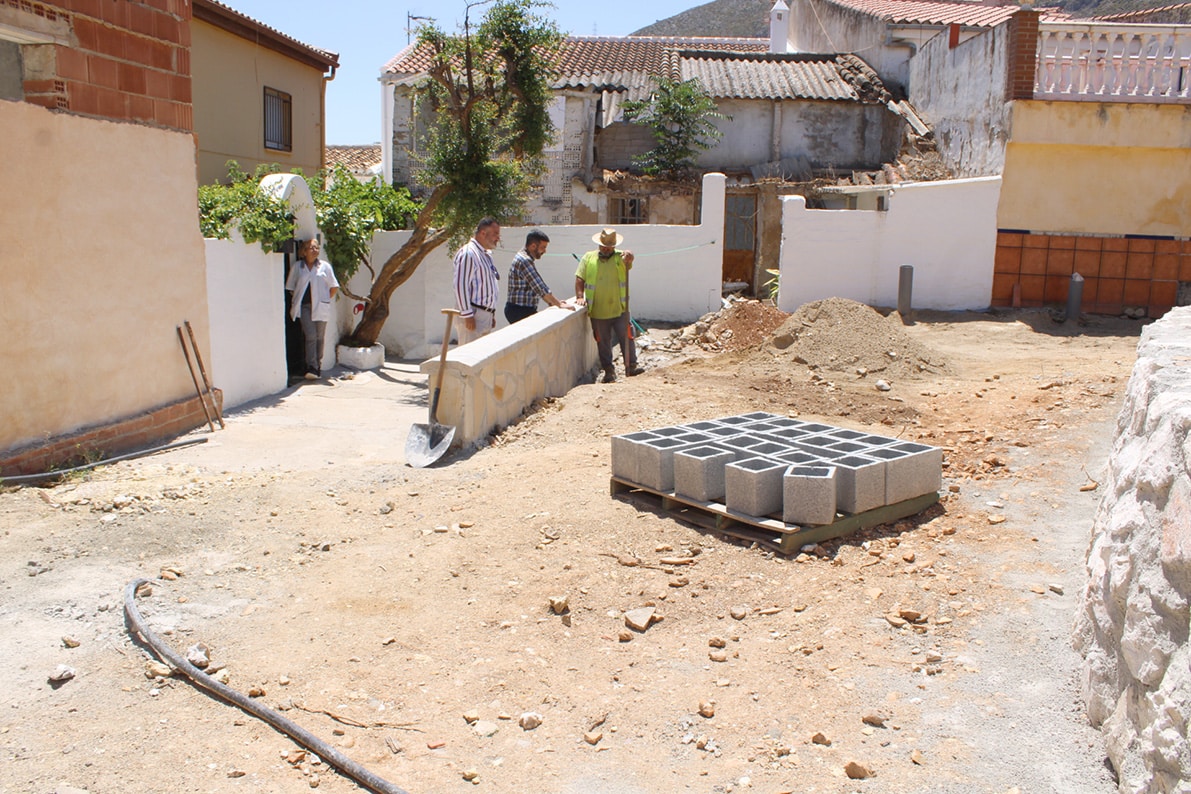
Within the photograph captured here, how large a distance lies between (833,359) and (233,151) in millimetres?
11119

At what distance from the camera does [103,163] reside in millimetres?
6820

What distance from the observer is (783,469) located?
5145 millimetres

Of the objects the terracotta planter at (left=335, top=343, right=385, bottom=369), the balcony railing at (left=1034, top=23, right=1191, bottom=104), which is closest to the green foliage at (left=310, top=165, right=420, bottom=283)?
the terracotta planter at (left=335, top=343, right=385, bottom=369)

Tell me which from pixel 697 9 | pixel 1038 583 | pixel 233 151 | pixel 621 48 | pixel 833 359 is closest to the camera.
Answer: pixel 1038 583

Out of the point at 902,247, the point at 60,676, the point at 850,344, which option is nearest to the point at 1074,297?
the point at 902,247

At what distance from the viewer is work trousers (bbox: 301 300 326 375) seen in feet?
37.7

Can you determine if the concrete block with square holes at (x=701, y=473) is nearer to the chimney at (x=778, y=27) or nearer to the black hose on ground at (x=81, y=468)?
the black hose on ground at (x=81, y=468)

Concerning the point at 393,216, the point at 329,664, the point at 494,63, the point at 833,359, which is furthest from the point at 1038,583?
the point at 393,216

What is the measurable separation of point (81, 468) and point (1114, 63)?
13.7 m

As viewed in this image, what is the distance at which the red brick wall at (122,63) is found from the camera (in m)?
6.39

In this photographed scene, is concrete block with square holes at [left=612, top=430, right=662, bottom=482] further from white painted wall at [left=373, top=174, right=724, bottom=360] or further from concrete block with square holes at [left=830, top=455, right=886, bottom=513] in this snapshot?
white painted wall at [left=373, top=174, right=724, bottom=360]

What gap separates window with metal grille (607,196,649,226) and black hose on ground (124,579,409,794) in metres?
15.9

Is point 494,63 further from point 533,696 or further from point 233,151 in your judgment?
point 533,696

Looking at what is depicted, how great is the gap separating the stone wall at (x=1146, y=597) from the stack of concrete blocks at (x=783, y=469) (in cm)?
134
